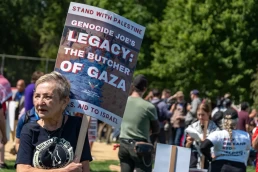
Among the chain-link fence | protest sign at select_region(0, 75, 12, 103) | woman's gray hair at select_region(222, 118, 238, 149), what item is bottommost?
woman's gray hair at select_region(222, 118, 238, 149)

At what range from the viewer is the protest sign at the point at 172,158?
7777 mm

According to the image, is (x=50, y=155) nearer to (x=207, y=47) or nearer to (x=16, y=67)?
(x=207, y=47)

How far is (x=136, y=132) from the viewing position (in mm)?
9219

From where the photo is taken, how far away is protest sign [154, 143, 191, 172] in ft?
25.5

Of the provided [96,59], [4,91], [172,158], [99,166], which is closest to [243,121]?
[99,166]

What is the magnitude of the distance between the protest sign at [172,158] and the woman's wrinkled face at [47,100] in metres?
3.10

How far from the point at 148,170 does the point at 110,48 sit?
3.79m

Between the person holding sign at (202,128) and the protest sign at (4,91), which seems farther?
the protest sign at (4,91)

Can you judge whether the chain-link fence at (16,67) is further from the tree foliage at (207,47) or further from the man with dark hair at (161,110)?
the man with dark hair at (161,110)

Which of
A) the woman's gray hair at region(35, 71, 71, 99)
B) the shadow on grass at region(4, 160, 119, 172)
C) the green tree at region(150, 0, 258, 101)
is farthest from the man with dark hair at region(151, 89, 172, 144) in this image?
the woman's gray hair at region(35, 71, 71, 99)

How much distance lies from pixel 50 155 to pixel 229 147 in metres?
4.28

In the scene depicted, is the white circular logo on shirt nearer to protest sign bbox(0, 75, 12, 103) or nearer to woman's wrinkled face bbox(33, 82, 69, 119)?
woman's wrinkled face bbox(33, 82, 69, 119)

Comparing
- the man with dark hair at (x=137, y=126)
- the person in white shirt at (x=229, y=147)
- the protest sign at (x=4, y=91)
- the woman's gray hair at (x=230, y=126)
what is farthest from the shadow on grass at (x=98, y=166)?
the woman's gray hair at (x=230, y=126)

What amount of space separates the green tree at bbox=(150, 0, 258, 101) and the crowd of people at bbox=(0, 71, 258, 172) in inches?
392
